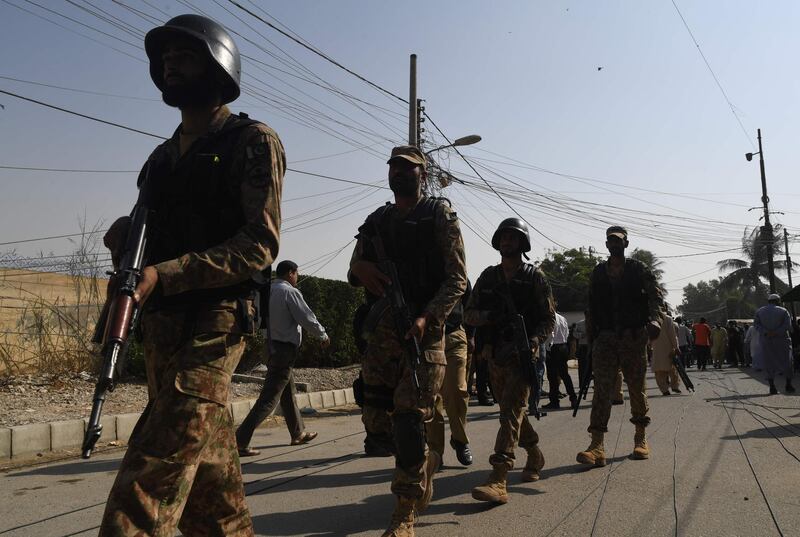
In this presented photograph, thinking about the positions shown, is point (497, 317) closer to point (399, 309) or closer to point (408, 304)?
point (408, 304)

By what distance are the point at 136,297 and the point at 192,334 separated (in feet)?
0.96

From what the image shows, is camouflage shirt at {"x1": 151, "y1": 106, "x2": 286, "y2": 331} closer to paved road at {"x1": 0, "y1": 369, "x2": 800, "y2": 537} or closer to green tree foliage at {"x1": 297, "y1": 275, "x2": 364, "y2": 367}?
paved road at {"x1": 0, "y1": 369, "x2": 800, "y2": 537}

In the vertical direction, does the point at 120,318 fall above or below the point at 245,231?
below

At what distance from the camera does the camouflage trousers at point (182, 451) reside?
1.95 metres

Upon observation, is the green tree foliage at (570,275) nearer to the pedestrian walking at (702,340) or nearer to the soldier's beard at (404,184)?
the pedestrian walking at (702,340)

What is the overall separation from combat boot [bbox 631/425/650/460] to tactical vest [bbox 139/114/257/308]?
14.8ft

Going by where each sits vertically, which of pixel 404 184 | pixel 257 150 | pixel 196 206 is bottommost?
pixel 196 206

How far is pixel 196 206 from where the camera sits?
Result: 7.68ft

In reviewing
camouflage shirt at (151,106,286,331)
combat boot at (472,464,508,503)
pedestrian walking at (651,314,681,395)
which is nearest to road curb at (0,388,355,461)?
combat boot at (472,464,508,503)

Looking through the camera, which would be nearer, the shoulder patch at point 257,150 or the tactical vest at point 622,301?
the shoulder patch at point 257,150

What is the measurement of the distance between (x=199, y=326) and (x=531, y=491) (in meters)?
3.29

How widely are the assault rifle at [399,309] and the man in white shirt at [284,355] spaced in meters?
2.89

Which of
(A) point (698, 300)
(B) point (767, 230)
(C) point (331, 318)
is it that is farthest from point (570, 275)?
(A) point (698, 300)

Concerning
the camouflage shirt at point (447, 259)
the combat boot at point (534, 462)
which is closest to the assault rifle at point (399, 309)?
the camouflage shirt at point (447, 259)
